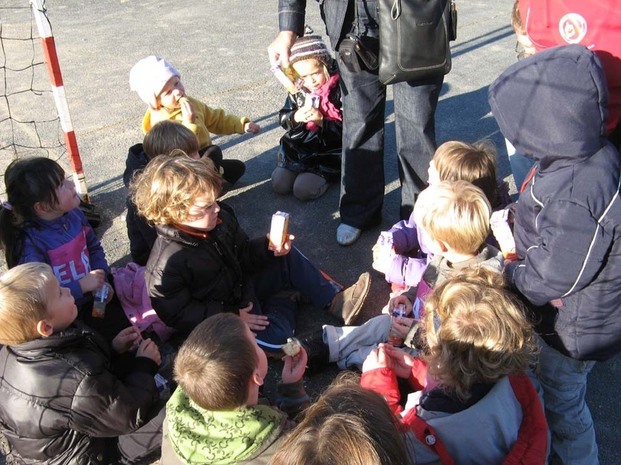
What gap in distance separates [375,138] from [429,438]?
205 cm

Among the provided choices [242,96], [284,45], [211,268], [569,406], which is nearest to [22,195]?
[211,268]

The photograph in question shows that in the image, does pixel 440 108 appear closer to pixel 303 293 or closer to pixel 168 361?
pixel 303 293

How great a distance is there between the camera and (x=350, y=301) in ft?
10.0

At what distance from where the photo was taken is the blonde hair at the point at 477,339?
1840 mm

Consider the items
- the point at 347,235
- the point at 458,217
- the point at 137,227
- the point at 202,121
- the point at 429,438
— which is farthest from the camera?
the point at 202,121

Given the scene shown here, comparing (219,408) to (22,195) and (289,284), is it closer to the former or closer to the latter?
(289,284)

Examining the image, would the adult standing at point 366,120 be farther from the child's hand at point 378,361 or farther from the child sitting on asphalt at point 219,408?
the child sitting on asphalt at point 219,408

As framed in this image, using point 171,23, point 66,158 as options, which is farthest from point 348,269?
point 171,23

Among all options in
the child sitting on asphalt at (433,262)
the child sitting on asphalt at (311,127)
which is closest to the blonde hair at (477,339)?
the child sitting on asphalt at (433,262)

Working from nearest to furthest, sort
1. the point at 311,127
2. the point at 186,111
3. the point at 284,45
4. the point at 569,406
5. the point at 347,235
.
Result: the point at 569,406, the point at 284,45, the point at 347,235, the point at 186,111, the point at 311,127

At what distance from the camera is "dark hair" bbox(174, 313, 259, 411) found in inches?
70.4

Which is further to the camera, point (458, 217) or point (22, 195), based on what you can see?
point (22, 195)

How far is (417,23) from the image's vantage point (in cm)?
286

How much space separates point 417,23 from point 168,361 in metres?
2.00
